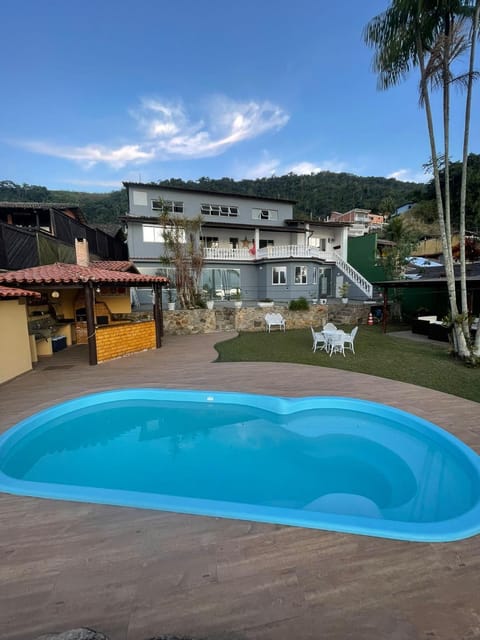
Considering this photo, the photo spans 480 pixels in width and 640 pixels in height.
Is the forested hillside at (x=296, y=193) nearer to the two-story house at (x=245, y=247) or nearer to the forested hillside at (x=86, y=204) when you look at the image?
the forested hillside at (x=86, y=204)

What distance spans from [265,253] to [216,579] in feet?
65.6

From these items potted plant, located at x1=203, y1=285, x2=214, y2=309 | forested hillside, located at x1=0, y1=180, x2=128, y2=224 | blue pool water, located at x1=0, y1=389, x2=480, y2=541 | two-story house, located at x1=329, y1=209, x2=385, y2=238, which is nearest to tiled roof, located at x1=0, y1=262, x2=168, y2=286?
blue pool water, located at x1=0, y1=389, x2=480, y2=541

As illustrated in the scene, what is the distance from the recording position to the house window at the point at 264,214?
2410cm

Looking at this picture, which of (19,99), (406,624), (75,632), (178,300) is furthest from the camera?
(178,300)

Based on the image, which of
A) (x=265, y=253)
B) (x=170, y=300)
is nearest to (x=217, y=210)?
(x=265, y=253)

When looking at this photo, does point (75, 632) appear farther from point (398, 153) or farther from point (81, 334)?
point (398, 153)

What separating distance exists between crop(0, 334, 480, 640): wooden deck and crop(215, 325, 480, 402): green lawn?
516 cm

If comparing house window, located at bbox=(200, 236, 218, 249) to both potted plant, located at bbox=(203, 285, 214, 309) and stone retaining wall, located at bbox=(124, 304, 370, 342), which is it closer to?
potted plant, located at bbox=(203, 285, 214, 309)

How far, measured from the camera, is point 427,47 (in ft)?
26.2

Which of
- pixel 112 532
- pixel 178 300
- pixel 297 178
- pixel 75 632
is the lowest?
pixel 112 532

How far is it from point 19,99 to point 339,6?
15.7 meters

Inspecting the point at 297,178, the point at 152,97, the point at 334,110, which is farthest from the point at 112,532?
the point at 297,178

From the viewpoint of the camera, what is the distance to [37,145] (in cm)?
2697

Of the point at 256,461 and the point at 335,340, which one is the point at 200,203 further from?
the point at 256,461
